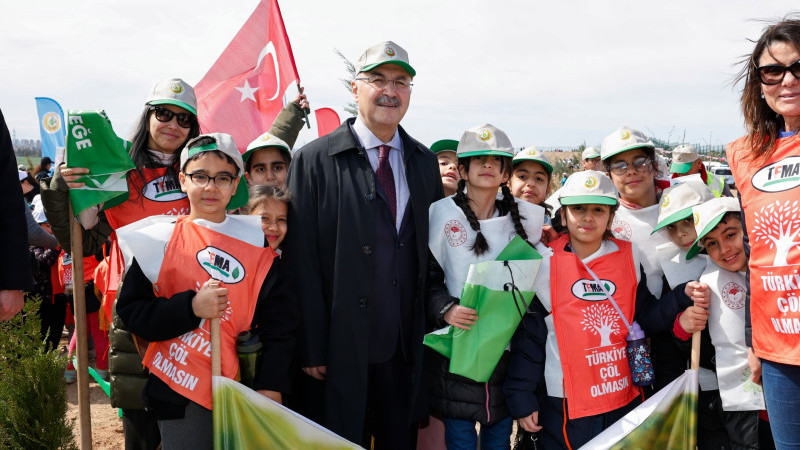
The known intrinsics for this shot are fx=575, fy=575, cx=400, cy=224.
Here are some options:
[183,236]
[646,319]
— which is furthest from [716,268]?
[183,236]

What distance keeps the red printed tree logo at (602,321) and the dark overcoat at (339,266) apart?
0.91 m

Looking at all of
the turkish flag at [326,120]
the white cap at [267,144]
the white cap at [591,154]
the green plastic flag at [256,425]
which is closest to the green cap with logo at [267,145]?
the white cap at [267,144]

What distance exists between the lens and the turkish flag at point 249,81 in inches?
250

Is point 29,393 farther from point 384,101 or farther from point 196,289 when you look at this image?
point 384,101

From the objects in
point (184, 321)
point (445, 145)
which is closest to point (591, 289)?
point (184, 321)

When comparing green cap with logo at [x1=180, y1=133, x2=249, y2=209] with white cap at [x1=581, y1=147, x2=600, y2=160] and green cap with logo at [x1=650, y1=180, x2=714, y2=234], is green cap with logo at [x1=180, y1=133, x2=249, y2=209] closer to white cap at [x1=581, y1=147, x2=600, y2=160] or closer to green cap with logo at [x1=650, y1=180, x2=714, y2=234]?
green cap with logo at [x1=650, y1=180, x2=714, y2=234]

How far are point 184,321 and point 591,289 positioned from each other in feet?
7.04

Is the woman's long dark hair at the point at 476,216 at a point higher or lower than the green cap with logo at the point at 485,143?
lower

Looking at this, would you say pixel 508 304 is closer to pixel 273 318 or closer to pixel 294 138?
pixel 273 318

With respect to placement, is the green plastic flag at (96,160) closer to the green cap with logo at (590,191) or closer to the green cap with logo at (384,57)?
the green cap with logo at (384,57)

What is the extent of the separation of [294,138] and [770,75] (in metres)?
3.67

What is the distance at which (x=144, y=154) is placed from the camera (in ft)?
11.6

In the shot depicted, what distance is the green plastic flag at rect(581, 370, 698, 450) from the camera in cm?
300

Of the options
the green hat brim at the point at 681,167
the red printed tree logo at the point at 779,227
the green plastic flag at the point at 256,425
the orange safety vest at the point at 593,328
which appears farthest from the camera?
the green hat brim at the point at 681,167
